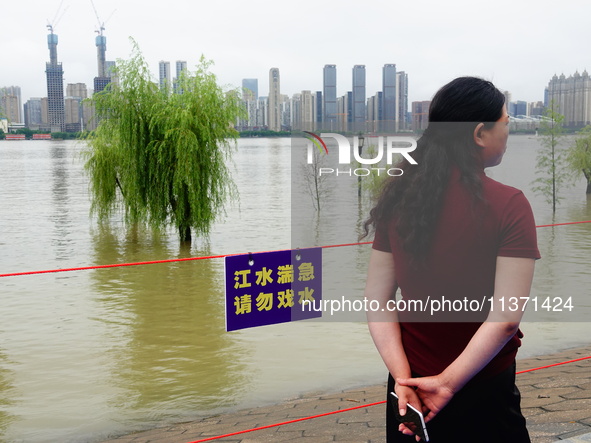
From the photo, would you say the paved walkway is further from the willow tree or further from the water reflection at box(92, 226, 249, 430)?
the willow tree

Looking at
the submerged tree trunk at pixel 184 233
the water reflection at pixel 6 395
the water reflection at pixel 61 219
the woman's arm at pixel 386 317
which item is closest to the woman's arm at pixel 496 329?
the woman's arm at pixel 386 317

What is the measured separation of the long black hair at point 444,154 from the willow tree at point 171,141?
17.0 metres

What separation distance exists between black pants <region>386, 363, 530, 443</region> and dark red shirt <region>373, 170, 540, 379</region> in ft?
0.12

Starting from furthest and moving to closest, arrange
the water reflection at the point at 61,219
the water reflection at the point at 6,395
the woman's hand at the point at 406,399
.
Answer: the water reflection at the point at 61,219, the water reflection at the point at 6,395, the woman's hand at the point at 406,399

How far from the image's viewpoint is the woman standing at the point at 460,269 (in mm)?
1565

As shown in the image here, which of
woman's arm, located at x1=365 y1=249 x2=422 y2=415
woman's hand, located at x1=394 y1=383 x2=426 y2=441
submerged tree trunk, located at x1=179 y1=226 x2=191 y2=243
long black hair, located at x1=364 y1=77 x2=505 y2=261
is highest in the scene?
long black hair, located at x1=364 y1=77 x2=505 y2=261

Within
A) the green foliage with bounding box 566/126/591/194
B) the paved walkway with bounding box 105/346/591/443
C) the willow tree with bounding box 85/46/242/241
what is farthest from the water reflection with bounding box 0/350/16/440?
the green foliage with bounding box 566/126/591/194

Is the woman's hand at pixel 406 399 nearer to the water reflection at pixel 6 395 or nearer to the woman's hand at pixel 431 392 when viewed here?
the woman's hand at pixel 431 392

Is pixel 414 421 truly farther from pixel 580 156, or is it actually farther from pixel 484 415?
pixel 580 156

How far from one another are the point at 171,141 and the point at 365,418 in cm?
1514

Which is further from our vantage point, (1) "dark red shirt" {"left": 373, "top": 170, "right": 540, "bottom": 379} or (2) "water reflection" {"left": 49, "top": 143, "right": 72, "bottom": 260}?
(2) "water reflection" {"left": 49, "top": 143, "right": 72, "bottom": 260}

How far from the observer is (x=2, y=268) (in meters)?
20.2

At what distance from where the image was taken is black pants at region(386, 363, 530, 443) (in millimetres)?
1660

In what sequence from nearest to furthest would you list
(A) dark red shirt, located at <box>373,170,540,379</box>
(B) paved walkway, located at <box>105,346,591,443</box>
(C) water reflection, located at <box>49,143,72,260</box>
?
(A) dark red shirt, located at <box>373,170,540,379</box> → (B) paved walkway, located at <box>105,346,591,443</box> → (C) water reflection, located at <box>49,143,72,260</box>
